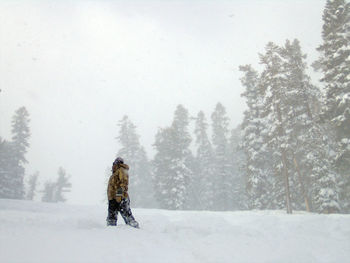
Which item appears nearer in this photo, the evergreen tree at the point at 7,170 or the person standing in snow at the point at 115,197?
the person standing in snow at the point at 115,197

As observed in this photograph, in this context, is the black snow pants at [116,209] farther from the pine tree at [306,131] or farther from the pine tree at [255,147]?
the pine tree at [255,147]

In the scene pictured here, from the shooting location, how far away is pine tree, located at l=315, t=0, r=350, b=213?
63.5 ft

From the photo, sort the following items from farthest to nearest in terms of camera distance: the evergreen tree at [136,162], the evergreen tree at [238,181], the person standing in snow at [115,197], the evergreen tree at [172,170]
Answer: the evergreen tree at [136,162], the evergreen tree at [238,181], the evergreen tree at [172,170], the person standing in snow at [115,197]

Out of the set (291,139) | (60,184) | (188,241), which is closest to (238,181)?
(291,139)

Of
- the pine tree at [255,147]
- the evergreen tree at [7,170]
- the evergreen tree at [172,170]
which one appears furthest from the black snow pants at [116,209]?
the evergreen tree at [7,170]

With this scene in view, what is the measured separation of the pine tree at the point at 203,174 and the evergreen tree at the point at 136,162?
27.9 ft

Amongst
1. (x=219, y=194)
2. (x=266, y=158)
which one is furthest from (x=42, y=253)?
(x=219, y=194)

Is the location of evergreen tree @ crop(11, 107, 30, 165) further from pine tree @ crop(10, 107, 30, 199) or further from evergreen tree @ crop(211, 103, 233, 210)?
evergreen tree @ crop(211, 103, 233, 210)

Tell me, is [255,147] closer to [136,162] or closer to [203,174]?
[203,174]

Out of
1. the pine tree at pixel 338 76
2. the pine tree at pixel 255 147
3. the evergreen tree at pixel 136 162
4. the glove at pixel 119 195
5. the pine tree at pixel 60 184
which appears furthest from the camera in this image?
the pine tree at pixel 60 184

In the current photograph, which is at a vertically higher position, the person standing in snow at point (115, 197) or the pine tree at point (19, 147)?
the pine tree at point (19, 147)

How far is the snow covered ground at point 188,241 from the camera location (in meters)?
5.10

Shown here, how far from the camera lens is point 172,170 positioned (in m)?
36.5

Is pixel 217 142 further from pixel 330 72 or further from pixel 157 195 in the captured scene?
pixel 330 72
